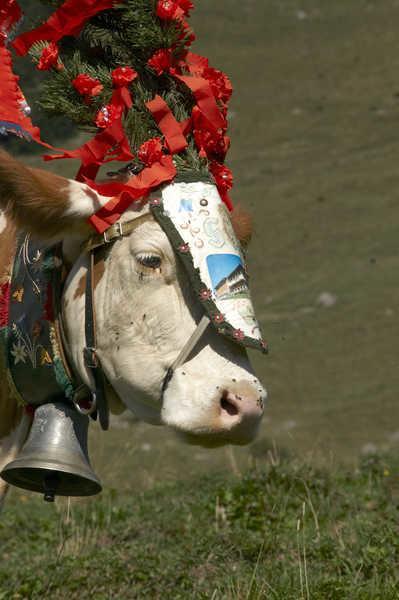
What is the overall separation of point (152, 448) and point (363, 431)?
4.75 ft

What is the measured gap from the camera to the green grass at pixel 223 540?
420 centimetres

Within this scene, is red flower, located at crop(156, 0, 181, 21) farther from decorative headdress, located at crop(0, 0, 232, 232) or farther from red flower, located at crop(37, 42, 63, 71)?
red flower, located at crop(37, 42, 63, 71)

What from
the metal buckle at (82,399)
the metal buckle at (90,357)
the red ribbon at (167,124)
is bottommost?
the metal buckle at (82,399)

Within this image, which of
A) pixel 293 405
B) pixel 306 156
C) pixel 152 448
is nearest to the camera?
pixel 152 448

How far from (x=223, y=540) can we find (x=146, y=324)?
6.89 ft

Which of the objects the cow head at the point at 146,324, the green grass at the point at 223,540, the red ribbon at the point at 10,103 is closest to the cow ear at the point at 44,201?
the cow head at the point at 146,324

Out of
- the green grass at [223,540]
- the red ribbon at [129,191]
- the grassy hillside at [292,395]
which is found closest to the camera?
the red ribbon at [129,191]

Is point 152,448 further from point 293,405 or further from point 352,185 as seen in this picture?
point 352,185

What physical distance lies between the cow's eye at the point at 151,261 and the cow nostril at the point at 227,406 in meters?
0.40

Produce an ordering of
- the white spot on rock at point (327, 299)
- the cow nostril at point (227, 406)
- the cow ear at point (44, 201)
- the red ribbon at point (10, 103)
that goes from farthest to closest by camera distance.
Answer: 1. the white spot on rock at point (327, 299)
2. the red ribbon at point (10, 103)
3. the cow ear at point (44, 201)
4. the cow nostril at point (227, 406)

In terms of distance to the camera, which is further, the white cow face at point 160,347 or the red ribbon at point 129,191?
the red ribbon at point 129,191

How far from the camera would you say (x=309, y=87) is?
1571 cm

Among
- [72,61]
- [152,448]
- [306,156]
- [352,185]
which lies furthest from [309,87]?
[72,61]

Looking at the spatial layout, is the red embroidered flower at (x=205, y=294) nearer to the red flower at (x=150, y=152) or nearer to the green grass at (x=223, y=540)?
the red flower at (x=150, y=152)
